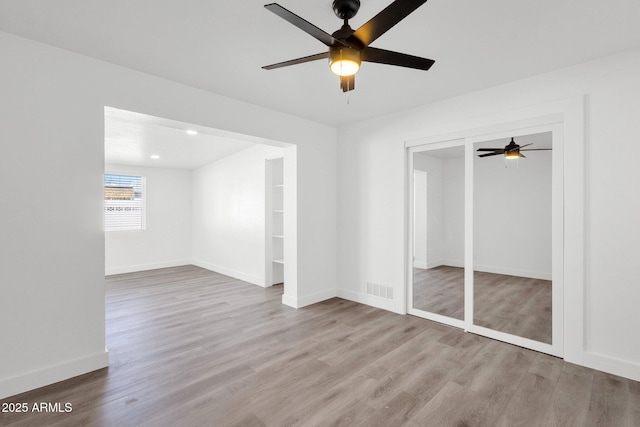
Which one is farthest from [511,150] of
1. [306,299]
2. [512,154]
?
[306,299]

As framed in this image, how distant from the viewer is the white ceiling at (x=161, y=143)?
334 cm

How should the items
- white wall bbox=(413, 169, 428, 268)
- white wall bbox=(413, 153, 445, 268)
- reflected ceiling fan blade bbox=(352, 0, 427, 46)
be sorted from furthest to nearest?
white wall bbox=(413, 169, 428, 268) < white wall bbox=(413, 153, 445, 268) < reflected ceiling fan blade bbox=(352, 0, 427, 46)

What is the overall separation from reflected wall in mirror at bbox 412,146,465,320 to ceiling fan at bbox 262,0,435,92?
1996mm

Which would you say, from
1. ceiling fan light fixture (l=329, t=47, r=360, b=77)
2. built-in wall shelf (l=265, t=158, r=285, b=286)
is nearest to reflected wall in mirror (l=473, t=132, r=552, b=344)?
ceiling fan light fixture (l=329, t=47, r=360, b=77)

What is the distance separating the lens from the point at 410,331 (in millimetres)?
3412

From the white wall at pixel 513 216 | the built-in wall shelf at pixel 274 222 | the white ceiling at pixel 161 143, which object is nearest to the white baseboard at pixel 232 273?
the built-in wall shelf at pixel 274 222

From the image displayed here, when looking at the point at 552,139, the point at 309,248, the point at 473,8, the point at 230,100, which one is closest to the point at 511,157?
the point at 552,139

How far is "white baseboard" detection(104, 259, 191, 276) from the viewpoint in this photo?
6504mm

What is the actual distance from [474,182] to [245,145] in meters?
4.04

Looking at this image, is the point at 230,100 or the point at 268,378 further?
the point at 230,100

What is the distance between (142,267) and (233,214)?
2.73 metres

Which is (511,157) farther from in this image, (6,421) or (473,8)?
(6,421)

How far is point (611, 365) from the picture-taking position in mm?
2523

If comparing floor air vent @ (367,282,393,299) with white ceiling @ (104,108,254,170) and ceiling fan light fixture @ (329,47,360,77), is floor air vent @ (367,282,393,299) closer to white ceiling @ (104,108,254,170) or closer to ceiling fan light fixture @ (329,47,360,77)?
white ceiling @ (104,108,254,170)
